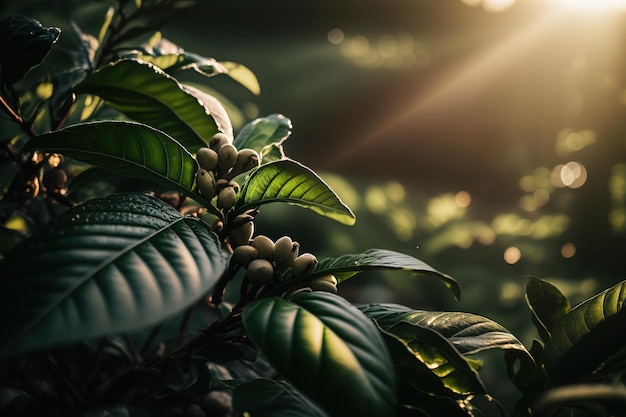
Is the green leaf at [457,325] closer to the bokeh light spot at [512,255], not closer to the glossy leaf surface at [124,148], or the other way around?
the glossy leaf surface at [124,148]

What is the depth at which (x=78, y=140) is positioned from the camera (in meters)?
0.51

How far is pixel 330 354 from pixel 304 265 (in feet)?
0.49

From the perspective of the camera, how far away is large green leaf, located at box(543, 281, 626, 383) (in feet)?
1.80

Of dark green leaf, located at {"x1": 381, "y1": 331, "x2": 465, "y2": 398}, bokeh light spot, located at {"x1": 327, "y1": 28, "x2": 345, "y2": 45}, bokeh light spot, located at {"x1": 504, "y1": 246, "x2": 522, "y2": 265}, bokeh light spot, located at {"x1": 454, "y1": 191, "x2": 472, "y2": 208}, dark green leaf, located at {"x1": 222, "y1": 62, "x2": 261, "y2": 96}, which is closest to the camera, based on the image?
dark green leaf, located at {"x1": 381, "y1": 331, "x2": 465, "y2": 398}

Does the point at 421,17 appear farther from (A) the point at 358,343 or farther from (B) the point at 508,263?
(A) the point at 358,343

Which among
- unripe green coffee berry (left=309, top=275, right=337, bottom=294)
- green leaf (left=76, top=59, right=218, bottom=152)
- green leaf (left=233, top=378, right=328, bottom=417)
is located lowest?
green leaf (left=233, top=378, right=328, bottom=417)

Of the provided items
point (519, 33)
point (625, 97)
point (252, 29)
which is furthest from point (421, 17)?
point (625, 97)

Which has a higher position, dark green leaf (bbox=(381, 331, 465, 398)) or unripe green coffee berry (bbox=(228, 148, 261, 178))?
unripe green coffee berry (bbox=(228, 148, 261, 178))

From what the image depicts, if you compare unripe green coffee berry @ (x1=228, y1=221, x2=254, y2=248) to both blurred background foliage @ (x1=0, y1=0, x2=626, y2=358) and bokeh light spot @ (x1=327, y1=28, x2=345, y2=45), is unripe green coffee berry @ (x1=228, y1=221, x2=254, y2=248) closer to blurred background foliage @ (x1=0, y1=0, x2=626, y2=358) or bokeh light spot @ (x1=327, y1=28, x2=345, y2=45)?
blurred background foliage @ (x1=0, y1=0, x2=626, y2=358)

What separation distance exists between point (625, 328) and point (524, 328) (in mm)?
1703

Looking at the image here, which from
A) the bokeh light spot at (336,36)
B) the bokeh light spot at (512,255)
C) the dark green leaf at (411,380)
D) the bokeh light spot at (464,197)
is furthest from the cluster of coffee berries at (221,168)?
the bokeh light spot at (336,36)

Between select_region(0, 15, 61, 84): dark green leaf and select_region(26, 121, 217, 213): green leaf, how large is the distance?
0.11 m

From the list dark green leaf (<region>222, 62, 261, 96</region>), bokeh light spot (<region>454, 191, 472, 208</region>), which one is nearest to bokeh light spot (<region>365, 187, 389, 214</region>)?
bokeh light spot (<region>454, 191, 472, 208</region>)

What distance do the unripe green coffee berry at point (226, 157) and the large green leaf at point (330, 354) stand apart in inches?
6.9
